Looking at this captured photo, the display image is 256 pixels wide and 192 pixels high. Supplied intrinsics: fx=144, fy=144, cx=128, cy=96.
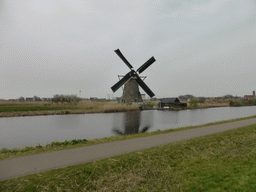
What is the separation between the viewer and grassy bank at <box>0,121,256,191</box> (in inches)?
125

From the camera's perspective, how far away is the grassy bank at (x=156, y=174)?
10.4ft

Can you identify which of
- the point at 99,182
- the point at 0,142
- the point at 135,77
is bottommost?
the point at 0,142

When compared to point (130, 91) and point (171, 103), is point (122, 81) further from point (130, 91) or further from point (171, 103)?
point (171, 103)

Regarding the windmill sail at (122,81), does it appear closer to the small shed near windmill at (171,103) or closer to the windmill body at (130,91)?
the windmill body at (130,91)

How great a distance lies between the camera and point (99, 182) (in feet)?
11.4

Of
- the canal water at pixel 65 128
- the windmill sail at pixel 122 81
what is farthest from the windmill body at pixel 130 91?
the canal water at pixel 65 128

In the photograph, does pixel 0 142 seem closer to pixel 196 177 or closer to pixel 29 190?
pixel 29 190

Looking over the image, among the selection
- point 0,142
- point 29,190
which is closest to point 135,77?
point 0,142

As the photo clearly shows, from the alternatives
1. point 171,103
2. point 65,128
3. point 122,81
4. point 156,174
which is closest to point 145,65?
point 122,81

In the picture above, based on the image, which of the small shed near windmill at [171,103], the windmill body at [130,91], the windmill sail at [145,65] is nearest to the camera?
the windmill body at [130,91]

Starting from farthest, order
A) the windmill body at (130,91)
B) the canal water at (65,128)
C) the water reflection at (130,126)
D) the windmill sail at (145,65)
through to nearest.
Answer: the windmill sail at (145,65)
the windmill body at (130,91)
the water reflection at (130,126)
the canal water at (65,128)

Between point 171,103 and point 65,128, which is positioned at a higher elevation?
point 171,103

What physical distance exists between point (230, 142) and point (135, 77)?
25.4 metres

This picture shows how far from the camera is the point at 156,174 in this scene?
12.8 feet
